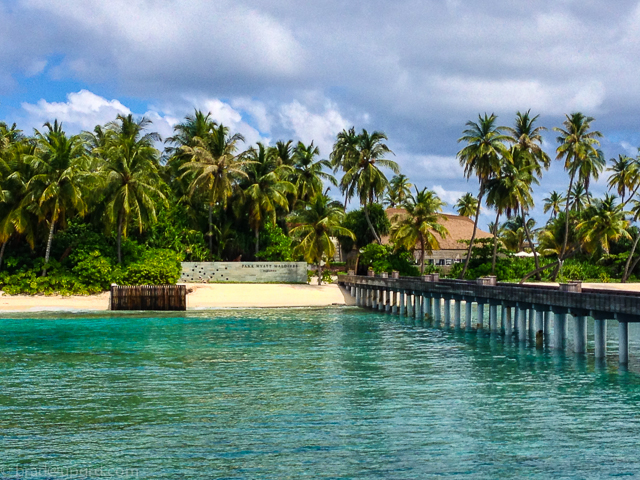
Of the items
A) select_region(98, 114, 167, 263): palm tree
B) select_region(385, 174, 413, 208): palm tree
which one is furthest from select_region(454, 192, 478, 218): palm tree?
select_region(98, 114, 167, 263): palm tree

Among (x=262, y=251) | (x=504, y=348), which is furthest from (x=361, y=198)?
(x=504, y=348)

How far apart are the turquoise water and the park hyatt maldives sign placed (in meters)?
25.1

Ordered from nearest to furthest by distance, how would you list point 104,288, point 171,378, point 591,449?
point 591,449, point 171,378, point 104,288

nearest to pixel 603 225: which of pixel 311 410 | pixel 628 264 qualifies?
pixel 628 264

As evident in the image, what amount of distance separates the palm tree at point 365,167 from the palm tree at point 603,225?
17822mm

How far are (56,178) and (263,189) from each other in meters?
17.6

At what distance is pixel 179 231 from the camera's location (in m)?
58.8

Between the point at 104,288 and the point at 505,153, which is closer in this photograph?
the point at 104,288

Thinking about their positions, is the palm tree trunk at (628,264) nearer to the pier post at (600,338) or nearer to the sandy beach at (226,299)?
the sandy beach at (226,299)

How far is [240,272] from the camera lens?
55062mm

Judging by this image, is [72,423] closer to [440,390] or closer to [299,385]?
[299,385]

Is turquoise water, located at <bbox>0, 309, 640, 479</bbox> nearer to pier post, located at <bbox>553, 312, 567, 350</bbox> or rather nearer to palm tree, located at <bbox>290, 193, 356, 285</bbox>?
pier post, located at <bbox>553, 312, 567, 350</bbox>

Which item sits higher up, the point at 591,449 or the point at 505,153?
the point at 505,153

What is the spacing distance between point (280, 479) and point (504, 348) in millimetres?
17939
